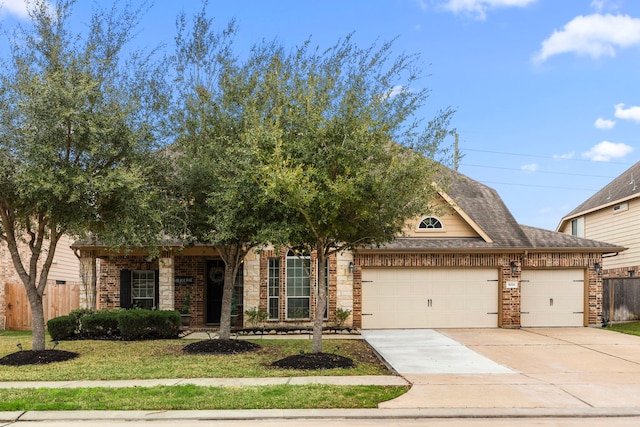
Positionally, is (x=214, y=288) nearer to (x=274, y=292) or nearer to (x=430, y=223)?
(x=274, y=292)

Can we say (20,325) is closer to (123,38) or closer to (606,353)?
(123,38)

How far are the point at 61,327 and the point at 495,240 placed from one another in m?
12.9

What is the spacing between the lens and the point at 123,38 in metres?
13.3

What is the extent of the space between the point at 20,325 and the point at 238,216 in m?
13.9

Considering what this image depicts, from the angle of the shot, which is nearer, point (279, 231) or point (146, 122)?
point (279, 231)

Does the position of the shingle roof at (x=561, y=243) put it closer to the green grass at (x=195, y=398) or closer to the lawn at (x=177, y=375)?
the lawn at (x=177, y=375)

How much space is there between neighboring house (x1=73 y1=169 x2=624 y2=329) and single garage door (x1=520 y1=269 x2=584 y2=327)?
3cm

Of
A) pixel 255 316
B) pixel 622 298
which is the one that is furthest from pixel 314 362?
pixel 622 298

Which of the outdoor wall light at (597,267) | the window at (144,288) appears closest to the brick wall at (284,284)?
the window at (144,288)

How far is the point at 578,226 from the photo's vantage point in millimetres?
28500

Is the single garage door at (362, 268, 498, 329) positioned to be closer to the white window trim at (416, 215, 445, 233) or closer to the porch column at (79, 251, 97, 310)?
the white window trim at (416, 215, 445, 233)

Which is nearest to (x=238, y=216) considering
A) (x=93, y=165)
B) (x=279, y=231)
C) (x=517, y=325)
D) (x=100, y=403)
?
(x=279, y=231)

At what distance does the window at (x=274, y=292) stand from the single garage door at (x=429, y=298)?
263 cm

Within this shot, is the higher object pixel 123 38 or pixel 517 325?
pixel 123 38
